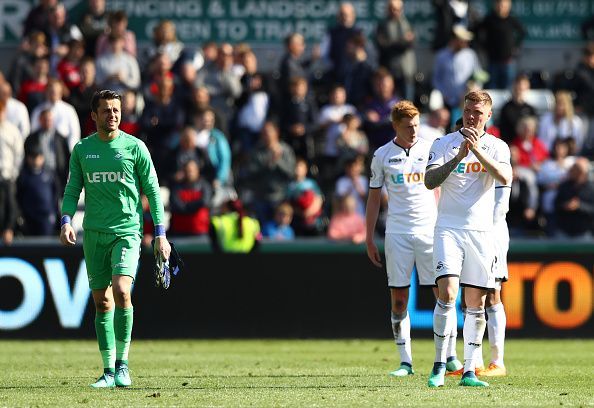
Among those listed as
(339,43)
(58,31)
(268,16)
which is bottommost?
(339,43)

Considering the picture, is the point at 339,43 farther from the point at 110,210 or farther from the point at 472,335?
the point at 110,210

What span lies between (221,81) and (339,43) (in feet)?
6.93

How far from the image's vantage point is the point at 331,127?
20.9 m

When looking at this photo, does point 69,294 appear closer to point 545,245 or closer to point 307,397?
point 545,245

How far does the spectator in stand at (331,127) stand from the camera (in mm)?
20875

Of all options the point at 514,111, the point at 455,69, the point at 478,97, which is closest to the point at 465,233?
the point at 478,97

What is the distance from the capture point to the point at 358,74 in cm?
2181

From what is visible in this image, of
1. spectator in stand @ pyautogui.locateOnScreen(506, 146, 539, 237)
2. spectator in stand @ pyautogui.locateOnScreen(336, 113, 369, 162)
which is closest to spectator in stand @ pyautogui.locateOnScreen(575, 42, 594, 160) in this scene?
spectator in stand @ pyautogui.locateOnScreen(506, 146, 539, 237)

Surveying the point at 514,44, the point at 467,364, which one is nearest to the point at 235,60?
the point at 514,44

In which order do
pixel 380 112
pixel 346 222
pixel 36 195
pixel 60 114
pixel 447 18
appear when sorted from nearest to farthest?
pixel 36 195 → pixel 346 222 → pixel 60 114 → pixel 380 112 → pixel 447 18

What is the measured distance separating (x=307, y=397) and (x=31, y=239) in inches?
336

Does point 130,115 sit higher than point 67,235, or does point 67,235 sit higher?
point 130,115

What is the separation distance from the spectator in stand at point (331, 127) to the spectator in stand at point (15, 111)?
4484 mm

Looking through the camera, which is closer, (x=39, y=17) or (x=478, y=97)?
(x=478, y=97)
